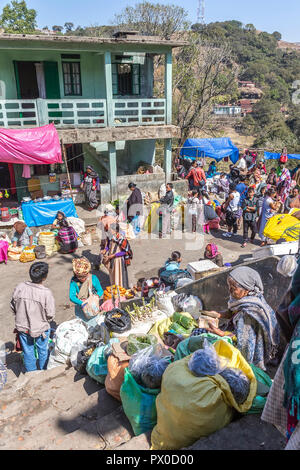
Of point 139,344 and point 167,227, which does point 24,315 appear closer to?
point 139,344

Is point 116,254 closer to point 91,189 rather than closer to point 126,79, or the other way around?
point 91,189

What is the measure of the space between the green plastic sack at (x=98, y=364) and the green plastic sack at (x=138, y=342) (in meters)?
0.47

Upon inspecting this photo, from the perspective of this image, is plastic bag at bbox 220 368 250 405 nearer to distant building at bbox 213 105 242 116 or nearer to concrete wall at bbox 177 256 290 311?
concrete wall at bbox 177 256 290 311

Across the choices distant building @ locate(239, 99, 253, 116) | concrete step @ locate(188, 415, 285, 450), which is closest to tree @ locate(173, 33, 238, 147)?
concrete step @ locate(188, 415, 285, 450)

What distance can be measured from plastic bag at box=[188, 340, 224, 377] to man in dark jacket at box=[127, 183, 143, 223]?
28.4 ft

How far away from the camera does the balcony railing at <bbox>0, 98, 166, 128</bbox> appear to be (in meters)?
11.6

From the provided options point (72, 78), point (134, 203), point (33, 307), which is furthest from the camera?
point (72, 78)

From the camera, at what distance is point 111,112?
1279 cm

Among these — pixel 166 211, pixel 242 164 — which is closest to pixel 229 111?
pixel 242 164

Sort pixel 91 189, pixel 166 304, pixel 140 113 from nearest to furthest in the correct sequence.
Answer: pixel 166 304 → pixel 91 189 → pixel 140 113

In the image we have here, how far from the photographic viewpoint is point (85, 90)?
1423 cm

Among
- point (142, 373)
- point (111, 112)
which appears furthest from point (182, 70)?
point (142, 373)

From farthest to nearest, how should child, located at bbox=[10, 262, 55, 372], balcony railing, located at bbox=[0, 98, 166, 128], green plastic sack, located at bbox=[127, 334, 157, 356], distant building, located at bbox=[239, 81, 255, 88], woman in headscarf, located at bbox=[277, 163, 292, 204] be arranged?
distant building, located at bbox=[239, 81, 255, 88], woman in headscarf, located at bbox=[277, 163, 292, 204], balcony railing, located at bbox=[0, 98, 166, 128], child, located at bbox=[10, 262, 55, 372], green plastic sack, located at bbox=[127, 334, 157, 356]

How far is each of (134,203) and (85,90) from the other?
5985 millimetres
